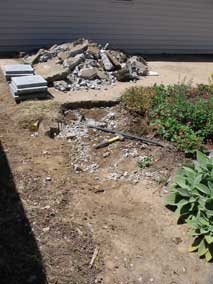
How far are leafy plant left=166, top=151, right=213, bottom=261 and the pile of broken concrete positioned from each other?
10.4 ft

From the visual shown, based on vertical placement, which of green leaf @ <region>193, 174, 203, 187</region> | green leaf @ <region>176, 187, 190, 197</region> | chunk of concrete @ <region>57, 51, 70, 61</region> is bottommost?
green leaf @ <region>176, 187, 190, 197</region>

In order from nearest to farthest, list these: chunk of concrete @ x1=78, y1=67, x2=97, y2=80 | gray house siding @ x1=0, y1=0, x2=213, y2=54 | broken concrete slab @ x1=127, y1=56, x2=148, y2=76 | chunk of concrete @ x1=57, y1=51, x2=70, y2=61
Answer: chunk of concrete @ x1=78, y1=67, x2=97, y2=80 < chunk of concrete @ x1=57, y1=51, x2=70, y2=61 < broken concrete slab @ x1=127, y1=56, x2=148, y2=76 < gray house siding @ x1=0, y1=0, x2=213, y2=54

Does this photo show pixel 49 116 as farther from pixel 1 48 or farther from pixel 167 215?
pixel 1 48

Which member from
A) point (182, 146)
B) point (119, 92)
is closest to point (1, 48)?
point (119, 92)

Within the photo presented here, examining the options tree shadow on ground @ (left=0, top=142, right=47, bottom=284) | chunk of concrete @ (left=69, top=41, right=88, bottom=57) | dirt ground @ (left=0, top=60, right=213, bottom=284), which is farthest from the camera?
chunk of concrete @ (left=69, top=41, right=88, bottom=57)

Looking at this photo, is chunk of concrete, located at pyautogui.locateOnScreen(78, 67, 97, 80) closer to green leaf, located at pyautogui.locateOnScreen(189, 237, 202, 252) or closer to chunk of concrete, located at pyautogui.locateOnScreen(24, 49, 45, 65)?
chunk of concrete, located at pyautogui.locateOnScreen(24, 49, 45, 65)

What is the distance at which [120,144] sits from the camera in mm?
5148

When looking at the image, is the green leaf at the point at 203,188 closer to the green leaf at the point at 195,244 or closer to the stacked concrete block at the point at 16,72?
the green leaf at the point at 195,244

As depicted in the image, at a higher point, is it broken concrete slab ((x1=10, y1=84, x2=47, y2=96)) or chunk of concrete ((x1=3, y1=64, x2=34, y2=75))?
chunk of concrete ((x1=3, y1=64, x2=34, y2=75))

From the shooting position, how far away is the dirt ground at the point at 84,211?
Result: 3.23 m

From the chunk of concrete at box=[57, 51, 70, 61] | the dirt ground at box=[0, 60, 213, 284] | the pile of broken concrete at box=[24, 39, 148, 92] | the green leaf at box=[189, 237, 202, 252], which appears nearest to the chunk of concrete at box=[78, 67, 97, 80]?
the pile of broken concrete at box=[24, 39, 148, 92]

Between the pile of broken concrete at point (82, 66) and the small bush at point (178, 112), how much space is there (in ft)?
3.36

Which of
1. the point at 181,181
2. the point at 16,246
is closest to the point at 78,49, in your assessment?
the point at 181,181

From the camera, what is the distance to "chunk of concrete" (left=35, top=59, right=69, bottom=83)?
22.5 feet
